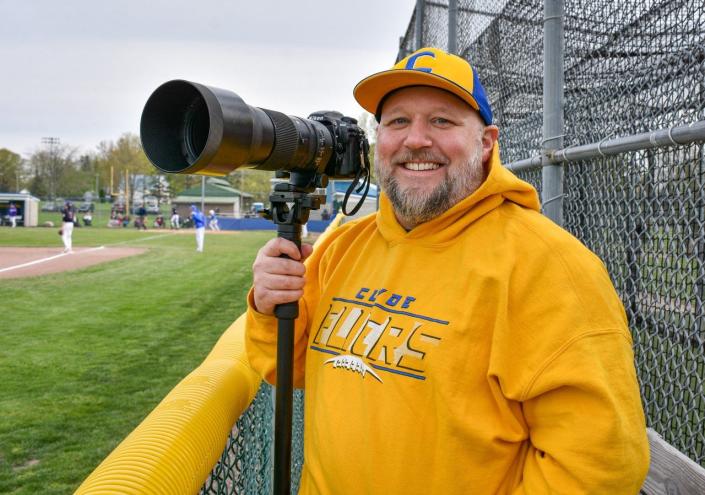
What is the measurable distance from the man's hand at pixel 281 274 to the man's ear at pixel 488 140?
58 cm

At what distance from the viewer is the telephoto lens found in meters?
1.23

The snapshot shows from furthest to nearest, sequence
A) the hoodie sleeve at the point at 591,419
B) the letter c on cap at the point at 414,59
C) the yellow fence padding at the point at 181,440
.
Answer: the letter c on cap at the point at 414,59 → the hoodie sleeve at the point at 591,419 → the yellow fence padding at the point at 181,440

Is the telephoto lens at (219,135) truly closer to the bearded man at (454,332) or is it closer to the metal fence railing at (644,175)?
the bearded man at (454,332)

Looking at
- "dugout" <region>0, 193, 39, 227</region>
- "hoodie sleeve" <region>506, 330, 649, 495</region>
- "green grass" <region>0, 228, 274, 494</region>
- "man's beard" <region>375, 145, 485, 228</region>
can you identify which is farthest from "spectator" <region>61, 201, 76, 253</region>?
"dugout" <region>0, 193, 39, 227</region>

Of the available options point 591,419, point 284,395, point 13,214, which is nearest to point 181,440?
point 284,395

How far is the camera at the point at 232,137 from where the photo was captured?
123cm

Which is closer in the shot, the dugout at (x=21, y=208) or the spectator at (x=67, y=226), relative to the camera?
the spectator at (x=67, y=226)

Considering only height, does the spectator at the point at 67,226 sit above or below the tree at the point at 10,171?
below

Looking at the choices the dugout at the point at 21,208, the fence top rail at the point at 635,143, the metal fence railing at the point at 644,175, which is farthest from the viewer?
the dugout at the point at 21,208

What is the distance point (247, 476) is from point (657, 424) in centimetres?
138

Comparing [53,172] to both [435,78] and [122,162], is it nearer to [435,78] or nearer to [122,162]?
[122,162]

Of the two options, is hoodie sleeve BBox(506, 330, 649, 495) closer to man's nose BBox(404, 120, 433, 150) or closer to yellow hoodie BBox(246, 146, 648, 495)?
yellow hoodie BBox(246, 146, 648, 495)

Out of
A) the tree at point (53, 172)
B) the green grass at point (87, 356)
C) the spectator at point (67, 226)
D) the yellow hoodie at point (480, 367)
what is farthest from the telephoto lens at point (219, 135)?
the tree at point (53, 172)

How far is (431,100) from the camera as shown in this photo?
148 centimetres
